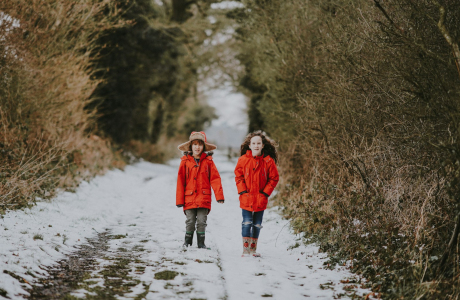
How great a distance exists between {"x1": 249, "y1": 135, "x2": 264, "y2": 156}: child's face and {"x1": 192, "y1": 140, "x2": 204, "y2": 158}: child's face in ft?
2.65

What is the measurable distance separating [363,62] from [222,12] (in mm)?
15778

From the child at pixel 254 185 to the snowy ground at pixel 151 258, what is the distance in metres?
0.39

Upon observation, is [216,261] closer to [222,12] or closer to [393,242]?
[393,242]

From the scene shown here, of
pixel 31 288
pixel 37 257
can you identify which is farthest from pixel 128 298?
pixel 37 257

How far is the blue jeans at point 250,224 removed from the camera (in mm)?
5812

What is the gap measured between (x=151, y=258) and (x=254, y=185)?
175 cm

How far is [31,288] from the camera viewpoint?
3.95 m

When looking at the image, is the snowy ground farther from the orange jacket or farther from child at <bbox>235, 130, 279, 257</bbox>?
the orange jacket

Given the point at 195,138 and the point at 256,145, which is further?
the point at 195,138

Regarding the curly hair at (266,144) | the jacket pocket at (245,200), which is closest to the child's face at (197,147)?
the curly hair at (266,144)

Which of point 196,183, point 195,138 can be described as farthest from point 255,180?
point 195,138

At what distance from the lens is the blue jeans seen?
5.81m

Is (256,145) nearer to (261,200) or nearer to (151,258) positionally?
(261,200)

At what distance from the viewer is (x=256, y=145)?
19.5 feet
